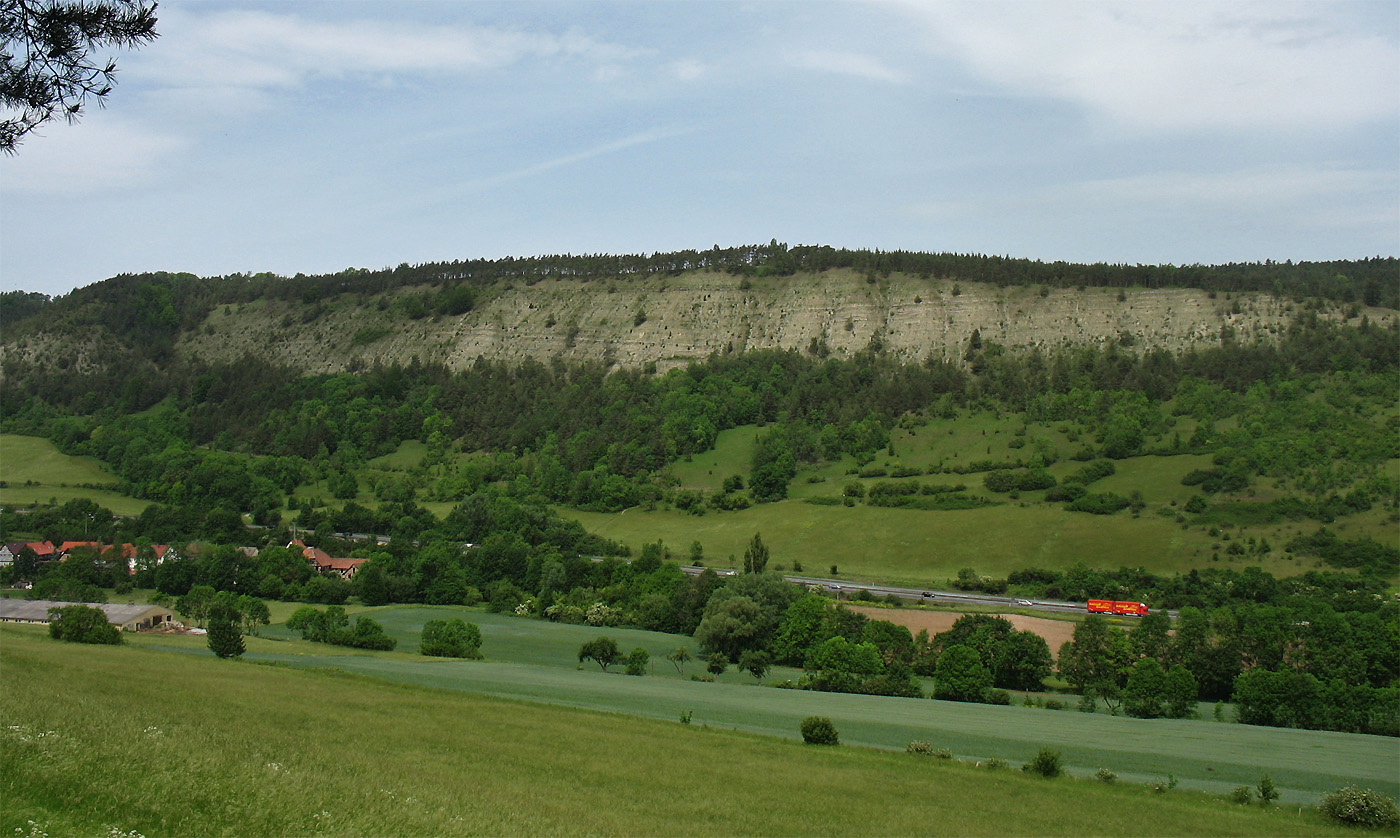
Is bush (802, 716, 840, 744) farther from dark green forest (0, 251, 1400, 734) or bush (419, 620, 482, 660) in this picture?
bush (419, 620, 482, 660)

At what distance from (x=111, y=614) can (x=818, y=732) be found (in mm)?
54514

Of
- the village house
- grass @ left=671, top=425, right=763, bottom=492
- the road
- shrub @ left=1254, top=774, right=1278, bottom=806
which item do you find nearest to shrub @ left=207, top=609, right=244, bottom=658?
Result: shrub @ left=1254, top=774, right=1278, bottom=806

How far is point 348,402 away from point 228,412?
84.5 ft

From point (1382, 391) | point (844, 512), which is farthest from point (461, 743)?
point (1382, 391)

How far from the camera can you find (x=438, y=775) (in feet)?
73.6

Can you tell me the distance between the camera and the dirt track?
64500mm

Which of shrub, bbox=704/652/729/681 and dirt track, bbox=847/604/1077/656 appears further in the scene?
dirt track, bbox=847/604/1077/656

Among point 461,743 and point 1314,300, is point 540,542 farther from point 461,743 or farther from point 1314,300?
point 1314,300

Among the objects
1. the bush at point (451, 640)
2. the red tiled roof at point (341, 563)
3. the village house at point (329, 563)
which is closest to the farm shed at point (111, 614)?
the bush at point (451, 640)

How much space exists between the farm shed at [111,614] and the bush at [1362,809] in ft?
211

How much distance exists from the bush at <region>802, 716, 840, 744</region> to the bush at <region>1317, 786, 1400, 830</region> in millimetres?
14162

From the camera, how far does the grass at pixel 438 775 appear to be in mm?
15461

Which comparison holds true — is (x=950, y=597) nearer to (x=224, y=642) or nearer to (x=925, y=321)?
(x=224, y=642)

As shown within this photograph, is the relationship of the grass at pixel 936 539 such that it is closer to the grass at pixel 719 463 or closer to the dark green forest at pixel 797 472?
the dark green forest at pixel 797 472
